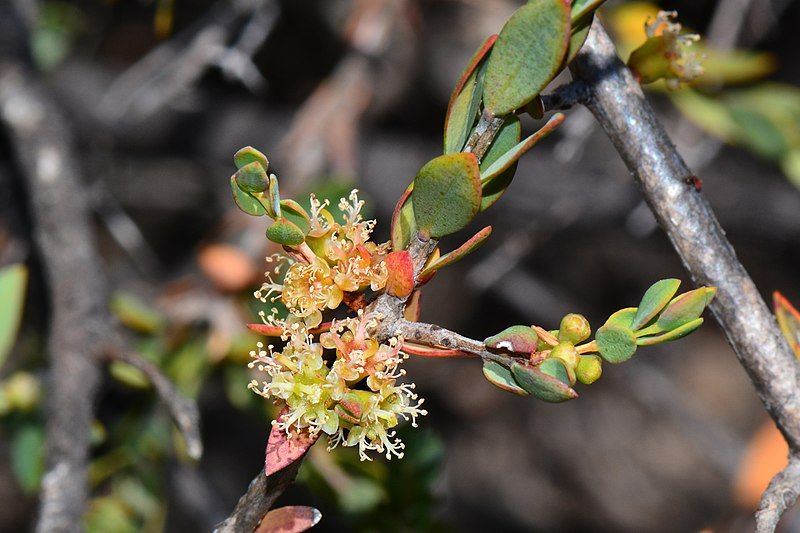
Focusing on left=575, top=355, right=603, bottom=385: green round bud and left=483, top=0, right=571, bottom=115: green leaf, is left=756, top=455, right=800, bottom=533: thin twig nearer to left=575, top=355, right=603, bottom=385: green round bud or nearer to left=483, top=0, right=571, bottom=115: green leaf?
left=575, top=355, right=603, bottom=385: green round bud

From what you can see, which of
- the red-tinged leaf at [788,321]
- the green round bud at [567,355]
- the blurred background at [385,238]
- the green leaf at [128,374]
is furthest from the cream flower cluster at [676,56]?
the green leaf at [128,374]

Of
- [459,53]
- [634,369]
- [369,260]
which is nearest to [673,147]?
[369,260]

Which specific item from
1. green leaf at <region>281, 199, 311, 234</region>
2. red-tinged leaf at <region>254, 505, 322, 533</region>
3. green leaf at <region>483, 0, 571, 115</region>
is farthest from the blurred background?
green leaf at <region>483, 0, 571, 115</region>

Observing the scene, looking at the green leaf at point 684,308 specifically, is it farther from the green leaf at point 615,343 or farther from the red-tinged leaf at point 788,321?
the red-tinged leaf at point 788,321

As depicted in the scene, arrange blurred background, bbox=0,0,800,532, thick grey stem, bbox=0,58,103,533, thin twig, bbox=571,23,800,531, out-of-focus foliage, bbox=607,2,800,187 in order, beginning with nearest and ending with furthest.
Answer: thin twig, bbox=571,23,800,531 < thick grey stem, bbox=0,58,103,533 < blurred background, bbox=0,0,800,532 < out-of-focus foliage, bbox=607,2,800,187

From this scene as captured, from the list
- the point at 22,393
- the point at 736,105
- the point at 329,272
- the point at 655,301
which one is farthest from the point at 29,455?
the point at 736,105

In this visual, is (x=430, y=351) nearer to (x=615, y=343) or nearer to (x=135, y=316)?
(x=615, y=343)
